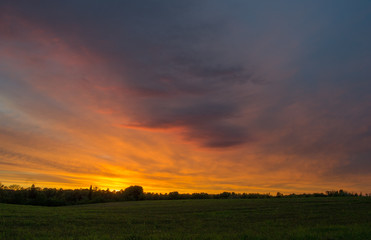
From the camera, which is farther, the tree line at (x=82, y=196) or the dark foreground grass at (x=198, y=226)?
the tree line at (x=82, y=196)

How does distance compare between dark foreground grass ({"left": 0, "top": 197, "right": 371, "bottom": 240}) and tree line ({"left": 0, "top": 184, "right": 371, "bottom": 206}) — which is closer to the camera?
dark foreground grass ({"left": 0, "top": 197, "right": 371, "bottom": 240})

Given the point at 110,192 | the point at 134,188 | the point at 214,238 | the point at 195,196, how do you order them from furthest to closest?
the point at 110,192 < the point at 134,188 < the point at 195,196 < the point at 214,238

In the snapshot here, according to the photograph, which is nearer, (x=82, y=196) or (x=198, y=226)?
(x=198, y=226)

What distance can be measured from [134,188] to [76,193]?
145ft

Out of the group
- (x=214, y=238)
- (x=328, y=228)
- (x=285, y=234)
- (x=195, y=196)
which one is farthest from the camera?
(x=195, y=196)

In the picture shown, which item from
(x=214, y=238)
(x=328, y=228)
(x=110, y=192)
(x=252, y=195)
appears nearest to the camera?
(x=214, y=238)

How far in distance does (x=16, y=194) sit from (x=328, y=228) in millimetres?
151475

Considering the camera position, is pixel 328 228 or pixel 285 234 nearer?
pixel 285 234

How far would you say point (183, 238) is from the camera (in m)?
15.9

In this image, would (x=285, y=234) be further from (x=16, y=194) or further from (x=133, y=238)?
(x=16, y=194)

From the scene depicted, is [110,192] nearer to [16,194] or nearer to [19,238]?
[16,194]

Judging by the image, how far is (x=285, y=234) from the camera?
17047 millimetres

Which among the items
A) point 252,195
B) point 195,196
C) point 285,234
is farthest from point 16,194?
point 285,234

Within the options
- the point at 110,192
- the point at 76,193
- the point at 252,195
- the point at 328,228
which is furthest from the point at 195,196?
the point at 328,228
